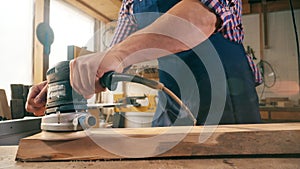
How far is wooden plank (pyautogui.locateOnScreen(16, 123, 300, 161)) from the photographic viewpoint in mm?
444

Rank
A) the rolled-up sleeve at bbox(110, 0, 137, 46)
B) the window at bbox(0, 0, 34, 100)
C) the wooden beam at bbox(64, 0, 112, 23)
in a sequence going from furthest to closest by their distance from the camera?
the wooden beam at bbox(64, 0, 112, 23), the window at bbox(0, 0, 34, 100), the rolled-up sleeve at bbox(110, 0, 137, 46)

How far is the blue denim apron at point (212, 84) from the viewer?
74 cm

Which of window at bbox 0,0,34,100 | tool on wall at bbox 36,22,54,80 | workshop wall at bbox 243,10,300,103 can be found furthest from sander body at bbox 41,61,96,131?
workshop wall at bbox 243,10,300,103

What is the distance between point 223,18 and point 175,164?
1.17ft

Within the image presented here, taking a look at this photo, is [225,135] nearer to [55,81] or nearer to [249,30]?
[55,81]

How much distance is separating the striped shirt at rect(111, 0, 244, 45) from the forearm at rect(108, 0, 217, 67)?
0.02 meters

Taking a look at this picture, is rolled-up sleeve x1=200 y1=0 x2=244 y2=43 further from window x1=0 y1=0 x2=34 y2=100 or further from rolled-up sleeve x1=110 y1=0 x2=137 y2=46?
window x1=0 y1=0 x2=34 y2=100

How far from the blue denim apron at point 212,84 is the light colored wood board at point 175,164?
1.00 ft

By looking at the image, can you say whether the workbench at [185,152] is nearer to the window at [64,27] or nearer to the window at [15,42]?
the window at [15,42]

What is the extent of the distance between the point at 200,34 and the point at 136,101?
1.84 m

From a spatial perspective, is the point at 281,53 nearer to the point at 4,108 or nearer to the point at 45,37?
the point at 45,37

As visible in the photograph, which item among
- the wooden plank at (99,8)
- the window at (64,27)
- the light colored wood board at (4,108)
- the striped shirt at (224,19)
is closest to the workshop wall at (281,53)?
the wooden plank at (99,8)

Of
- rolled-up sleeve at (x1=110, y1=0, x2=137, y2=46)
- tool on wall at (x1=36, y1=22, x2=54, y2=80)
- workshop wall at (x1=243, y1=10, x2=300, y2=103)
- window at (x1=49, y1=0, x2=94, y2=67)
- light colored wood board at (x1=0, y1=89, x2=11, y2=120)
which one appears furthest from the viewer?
workshop wall at (x1=243, y1=10, x2=300, y2=103)

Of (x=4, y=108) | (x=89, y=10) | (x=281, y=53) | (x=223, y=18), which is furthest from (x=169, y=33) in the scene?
(x=281, y=53)
